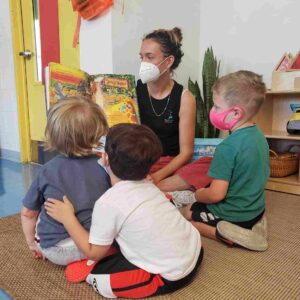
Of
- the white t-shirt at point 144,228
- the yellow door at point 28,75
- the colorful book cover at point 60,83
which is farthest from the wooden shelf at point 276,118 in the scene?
the yellow door at point 28,75

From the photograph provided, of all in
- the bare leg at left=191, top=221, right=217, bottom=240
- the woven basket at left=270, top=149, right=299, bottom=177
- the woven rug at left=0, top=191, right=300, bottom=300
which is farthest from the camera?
the woven basket at left=270, top=149, right=299, bottom=177

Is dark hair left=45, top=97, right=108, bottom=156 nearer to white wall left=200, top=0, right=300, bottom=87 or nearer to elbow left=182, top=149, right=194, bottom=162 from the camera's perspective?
elbow left=182, top=149, right=194, bottom=162

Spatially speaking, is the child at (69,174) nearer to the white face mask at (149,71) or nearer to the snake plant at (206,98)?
the white face mask at (149,71)

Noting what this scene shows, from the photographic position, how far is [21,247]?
1249 millimetres

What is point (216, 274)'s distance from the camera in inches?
41.5

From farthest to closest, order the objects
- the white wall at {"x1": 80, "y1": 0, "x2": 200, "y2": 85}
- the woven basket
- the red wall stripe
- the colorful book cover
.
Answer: the red wall stripe → the woven basket → the white wall at {"x1": 80, "y1": 0, "x2": 200, "y2": 85} → the colorful book cover

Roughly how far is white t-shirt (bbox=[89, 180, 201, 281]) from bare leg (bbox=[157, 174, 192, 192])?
2.19ft

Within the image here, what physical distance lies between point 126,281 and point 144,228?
0.18m

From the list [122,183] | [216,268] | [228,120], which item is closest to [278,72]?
[228,120]

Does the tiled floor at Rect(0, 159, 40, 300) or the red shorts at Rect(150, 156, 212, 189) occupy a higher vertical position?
the red shorts at Rect(150, 156, 212, 189)

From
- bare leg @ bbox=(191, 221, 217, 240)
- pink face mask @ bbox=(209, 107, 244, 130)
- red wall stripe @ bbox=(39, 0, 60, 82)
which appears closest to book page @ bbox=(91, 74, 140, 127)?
pink face mask @ bbox=(209, 107, 244, 130)

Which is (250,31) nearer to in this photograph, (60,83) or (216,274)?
(60,83)

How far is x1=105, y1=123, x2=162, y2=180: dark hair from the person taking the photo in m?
0.84

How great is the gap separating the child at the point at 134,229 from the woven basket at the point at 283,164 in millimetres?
1343
